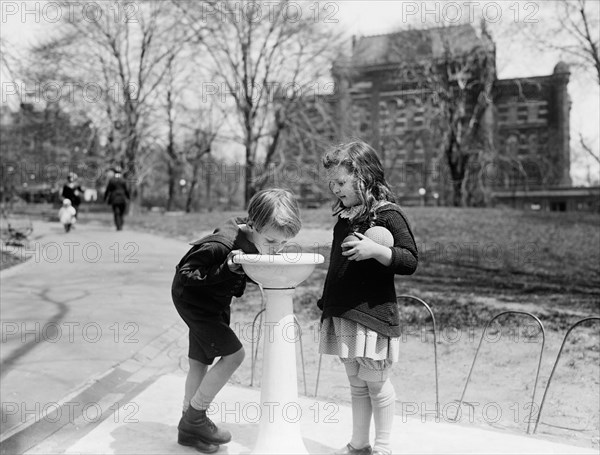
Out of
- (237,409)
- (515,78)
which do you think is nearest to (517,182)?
(515,78)

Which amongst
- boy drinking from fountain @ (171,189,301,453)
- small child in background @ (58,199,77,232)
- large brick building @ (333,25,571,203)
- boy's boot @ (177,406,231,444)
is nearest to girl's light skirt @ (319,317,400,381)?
boy drinking from fountain @ (171,189,301,453)

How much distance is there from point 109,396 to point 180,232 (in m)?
12.5

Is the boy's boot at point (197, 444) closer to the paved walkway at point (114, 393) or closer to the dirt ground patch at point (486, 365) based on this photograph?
the paved walkway at point (114, 393)

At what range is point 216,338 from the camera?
3074 mm

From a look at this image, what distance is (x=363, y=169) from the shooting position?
2803mm

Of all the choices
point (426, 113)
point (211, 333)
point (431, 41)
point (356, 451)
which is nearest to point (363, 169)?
point (211, 333)

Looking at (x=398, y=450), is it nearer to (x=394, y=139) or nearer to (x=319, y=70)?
(x=319, y=70)

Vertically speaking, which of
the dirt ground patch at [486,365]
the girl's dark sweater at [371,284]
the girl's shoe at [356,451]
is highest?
the girl's dark sweater at [371,284]

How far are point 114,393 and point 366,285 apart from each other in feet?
7.33

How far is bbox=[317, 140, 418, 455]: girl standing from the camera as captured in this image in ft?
9.09

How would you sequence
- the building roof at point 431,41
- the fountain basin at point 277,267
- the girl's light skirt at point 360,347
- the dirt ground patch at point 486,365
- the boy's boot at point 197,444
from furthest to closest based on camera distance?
1. the building roof at point 431,41
2. the dirt ground patch at point 486,365
3. the boy's boot at point 197,444
4. the girl's light skirt at point 360,347
5. the fountain basin at point 277,267

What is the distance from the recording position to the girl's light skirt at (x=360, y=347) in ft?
9.06

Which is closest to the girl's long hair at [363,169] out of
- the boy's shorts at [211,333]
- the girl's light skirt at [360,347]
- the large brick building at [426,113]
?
the girl's light skirt at [360,347]

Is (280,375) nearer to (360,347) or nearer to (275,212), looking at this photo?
(360,347)
